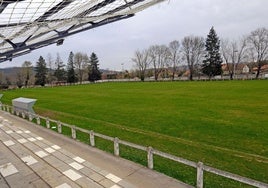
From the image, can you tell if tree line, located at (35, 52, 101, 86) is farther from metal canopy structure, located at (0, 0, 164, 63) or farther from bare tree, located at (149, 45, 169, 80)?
metal canopy structure, located at (0, 0, 164, 63)

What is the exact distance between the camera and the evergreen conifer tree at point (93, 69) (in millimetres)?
96562

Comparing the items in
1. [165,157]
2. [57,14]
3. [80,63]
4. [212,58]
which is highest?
[212,58]

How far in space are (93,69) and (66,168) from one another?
298 feet

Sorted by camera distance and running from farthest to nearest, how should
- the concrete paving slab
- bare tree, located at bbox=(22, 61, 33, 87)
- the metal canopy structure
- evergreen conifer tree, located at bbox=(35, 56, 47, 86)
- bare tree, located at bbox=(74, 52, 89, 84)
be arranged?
bare tree, located at bbox=(74, 52, 89, 84) → bare tree, located at bbox=(22, 61, 33, 87) → evergreen conifer tree, located at bbox=(35, 56, 47, 86) → the concrete paving slab → the metal canopy structure

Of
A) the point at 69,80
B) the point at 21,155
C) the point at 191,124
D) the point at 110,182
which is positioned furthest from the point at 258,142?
the point at 69,80

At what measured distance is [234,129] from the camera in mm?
12773

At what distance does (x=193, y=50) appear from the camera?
8656 cm

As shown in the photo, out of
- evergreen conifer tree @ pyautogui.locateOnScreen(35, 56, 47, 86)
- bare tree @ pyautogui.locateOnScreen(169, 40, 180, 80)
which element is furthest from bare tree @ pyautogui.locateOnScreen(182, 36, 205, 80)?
evergreen conifer tree @ pyautogui.locateOnScreen(35, 56, 47, 86)

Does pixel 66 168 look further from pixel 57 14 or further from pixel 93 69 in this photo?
pixel 93 69

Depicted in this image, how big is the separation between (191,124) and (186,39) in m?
77.5

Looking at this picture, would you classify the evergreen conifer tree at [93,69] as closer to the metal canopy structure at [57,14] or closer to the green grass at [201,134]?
the green grass at [201,134]

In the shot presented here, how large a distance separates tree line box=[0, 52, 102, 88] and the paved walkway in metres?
86.7

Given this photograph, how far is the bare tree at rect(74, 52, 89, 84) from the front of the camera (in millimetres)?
102250

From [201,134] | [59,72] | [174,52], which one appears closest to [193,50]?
[174,52]
